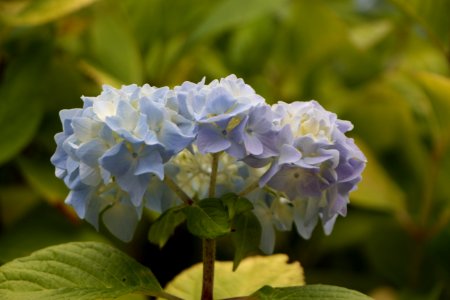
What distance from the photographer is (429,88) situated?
45.4 inches

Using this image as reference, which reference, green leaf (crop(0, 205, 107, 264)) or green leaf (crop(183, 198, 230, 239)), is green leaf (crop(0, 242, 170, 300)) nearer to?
green leaf (crop(183, 198, 230, 239))

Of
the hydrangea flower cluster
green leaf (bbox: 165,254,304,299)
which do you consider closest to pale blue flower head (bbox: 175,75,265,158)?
the hydrangea flower cluster

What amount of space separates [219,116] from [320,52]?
1.02 m

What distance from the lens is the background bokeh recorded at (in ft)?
3.82

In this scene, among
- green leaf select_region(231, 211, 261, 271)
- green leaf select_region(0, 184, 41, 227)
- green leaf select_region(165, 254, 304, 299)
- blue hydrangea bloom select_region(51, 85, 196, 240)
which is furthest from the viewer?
green leaf select_region(0, 184, 41, 227)

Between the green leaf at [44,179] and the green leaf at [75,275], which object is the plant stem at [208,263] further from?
the green leaf at [44,179]

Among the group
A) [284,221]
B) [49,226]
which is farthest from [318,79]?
[284,221]

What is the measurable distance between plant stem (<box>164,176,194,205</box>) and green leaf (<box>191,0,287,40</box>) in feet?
1.96

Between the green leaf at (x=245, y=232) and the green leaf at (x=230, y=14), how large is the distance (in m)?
0.59

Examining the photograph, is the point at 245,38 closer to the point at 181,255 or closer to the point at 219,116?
the point at 181,255

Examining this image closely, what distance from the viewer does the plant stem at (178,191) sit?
27.6 inches

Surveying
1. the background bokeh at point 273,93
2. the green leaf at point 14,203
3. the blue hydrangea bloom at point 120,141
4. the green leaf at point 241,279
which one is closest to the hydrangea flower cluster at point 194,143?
the blue hydrangea bloom at point 120,141

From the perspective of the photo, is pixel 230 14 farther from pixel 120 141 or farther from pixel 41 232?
pixel 120 141

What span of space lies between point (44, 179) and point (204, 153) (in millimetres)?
556
